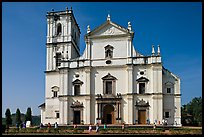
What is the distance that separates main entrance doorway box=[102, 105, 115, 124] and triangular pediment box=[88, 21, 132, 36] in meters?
11.2

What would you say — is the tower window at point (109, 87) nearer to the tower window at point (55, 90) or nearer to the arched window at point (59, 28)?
the tower window at point (55, 90)

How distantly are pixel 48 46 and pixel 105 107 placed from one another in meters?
14.0

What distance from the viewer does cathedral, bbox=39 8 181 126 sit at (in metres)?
40.0

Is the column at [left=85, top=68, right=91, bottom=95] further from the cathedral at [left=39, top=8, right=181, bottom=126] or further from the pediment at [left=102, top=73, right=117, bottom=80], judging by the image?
the pediment at [left=102, top=73, right=117, bottom=80]

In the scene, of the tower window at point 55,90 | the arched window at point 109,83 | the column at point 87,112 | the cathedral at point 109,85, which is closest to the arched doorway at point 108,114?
the cathedral at point 109,85

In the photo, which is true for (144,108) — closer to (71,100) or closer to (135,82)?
(135,82)

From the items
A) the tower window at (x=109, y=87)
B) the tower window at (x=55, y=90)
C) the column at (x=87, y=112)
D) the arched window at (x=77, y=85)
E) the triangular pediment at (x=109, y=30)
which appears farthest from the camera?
the tower window at (x=55, y=90)

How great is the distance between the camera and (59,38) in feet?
150

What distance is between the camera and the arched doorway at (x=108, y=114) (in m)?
41.3

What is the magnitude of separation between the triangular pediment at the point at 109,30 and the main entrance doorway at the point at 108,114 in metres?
11.2

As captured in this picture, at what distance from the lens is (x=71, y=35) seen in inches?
1790

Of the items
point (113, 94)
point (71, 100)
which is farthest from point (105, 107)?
point (71, 100)

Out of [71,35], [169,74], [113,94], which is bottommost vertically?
[113,94]

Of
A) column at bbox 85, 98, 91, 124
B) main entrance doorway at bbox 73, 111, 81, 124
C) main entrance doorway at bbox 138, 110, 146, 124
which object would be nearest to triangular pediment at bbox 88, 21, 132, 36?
column at bbox 85, 98, 91, 124
